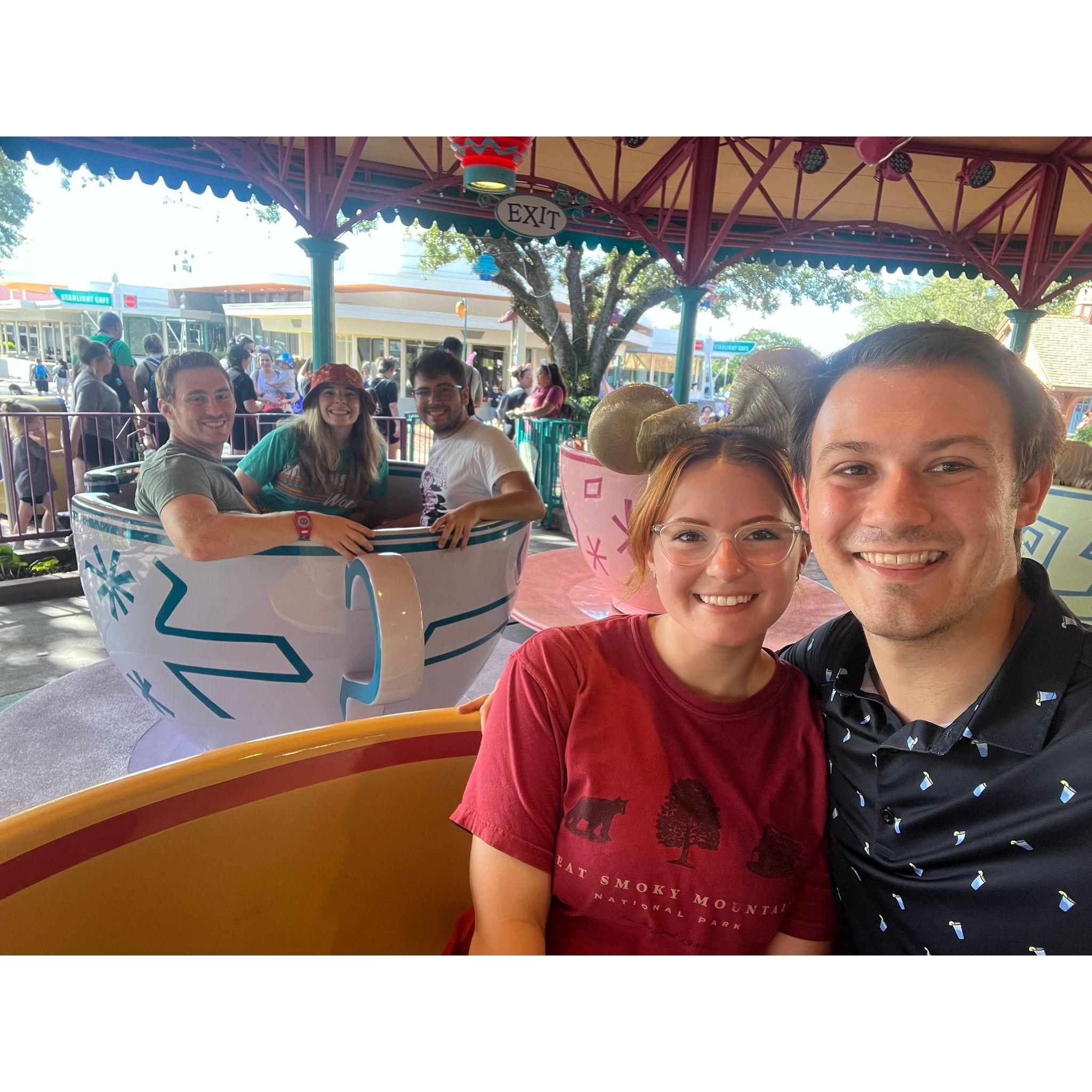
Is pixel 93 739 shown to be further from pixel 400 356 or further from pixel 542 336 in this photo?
pixel 400 356

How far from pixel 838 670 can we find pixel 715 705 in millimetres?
134

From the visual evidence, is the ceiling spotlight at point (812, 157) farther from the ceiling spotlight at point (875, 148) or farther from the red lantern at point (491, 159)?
the ceiling spotlight at point (875, 148)

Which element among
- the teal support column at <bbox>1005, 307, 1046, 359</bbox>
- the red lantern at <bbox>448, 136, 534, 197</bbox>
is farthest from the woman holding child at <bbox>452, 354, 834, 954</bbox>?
the teal support column at <bbox>1005, 307, 1046, 359</bbox>

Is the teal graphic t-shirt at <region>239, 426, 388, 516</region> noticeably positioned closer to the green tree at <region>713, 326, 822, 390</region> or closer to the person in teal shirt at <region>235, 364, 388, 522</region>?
the person in teal shirt at <region>235, 364, 388, 522</region>

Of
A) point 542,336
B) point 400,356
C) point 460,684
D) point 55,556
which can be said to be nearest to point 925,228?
point 542,336

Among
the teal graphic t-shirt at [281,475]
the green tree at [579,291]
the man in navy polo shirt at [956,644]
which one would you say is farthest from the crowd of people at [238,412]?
the green tree at [579,291]

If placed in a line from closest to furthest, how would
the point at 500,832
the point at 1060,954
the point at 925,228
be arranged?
the point at 1060,954 < the point at 500,832 < the point at 925,228

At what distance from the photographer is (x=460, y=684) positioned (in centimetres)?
173

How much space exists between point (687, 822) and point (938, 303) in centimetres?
116

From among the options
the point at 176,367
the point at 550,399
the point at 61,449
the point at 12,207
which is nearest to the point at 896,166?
the point at 550,399

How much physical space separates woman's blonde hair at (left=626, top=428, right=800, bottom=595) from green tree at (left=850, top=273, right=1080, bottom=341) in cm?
14

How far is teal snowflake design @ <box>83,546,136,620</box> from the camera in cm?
139

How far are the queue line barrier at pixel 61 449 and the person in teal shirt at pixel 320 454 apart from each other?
7.12ft
